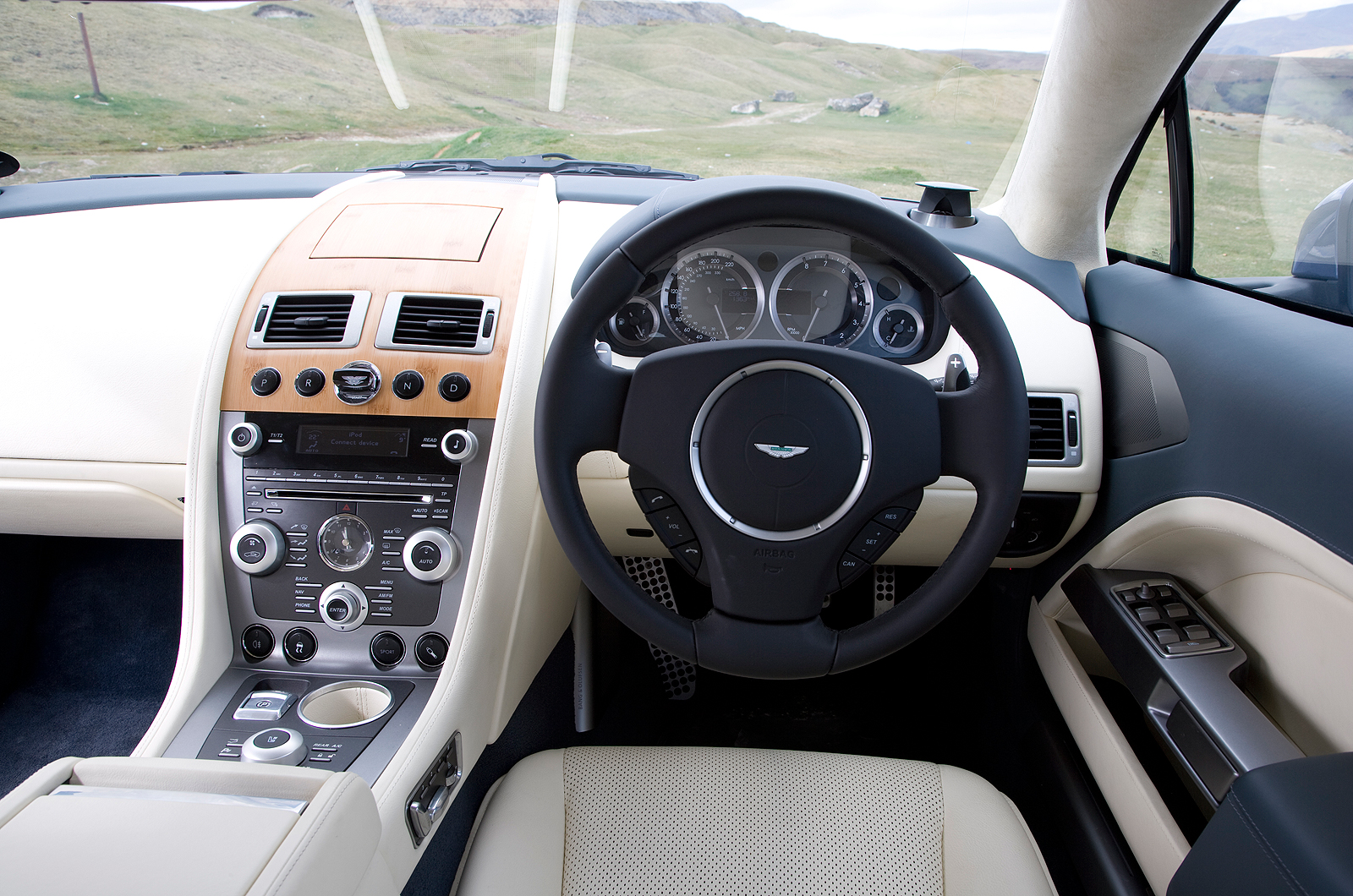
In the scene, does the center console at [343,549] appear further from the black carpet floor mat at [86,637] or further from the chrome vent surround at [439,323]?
the black carpet floor mat at [86,637]

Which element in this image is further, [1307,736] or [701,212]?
[1307,736]

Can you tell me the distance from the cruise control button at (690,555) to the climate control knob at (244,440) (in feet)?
2.54

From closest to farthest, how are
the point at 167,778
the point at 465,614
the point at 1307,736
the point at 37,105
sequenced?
the point at 167,778
the point at 1307,736
the point at 465,614
the point at 37,105

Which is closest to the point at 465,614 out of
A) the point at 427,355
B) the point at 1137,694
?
the point at 427,355

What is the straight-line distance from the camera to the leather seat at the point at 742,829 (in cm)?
113

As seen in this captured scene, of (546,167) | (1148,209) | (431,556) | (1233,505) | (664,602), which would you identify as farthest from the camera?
(664,602)

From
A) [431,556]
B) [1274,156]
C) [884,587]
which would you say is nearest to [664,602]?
[884,587]

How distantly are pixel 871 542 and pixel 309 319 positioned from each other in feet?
3.44

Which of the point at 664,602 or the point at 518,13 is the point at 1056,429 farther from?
the point at 518,13

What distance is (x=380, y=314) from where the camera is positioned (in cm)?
142

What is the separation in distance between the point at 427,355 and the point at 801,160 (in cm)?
93

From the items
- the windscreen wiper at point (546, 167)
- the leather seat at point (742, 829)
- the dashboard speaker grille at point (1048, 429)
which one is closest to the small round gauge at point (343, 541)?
the leather seat at point (742, 829)

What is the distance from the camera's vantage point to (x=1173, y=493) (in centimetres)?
131

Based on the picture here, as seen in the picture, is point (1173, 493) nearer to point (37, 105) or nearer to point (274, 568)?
point (274, 568)
